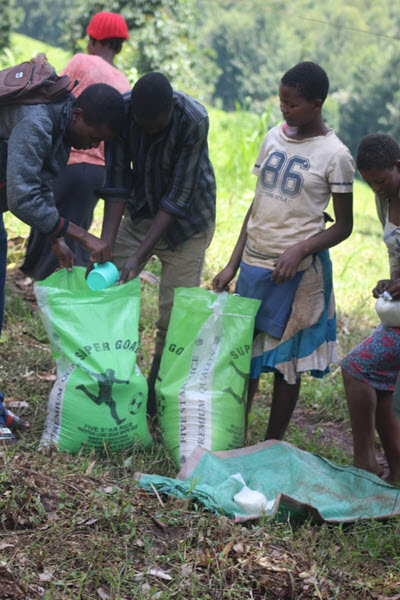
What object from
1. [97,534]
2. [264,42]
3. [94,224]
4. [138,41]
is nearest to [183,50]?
[138,41]

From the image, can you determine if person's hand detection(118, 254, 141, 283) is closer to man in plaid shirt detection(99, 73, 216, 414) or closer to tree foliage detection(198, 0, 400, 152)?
man in plaid shirt detection(99, 73, 216, 414)

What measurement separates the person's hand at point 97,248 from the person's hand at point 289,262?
0.76 metres

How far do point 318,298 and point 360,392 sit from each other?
1.49ft

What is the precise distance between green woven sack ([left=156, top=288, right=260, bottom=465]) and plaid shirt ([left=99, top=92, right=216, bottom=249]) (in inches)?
15.8

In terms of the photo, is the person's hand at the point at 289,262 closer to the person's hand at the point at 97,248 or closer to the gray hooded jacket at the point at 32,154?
the person's hand at the point at 97,248

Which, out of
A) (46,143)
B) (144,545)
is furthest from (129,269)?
(144,545)

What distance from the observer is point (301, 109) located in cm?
280

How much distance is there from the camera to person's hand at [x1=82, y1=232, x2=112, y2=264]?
2.96 m

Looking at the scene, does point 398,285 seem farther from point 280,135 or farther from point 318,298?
point 280,135

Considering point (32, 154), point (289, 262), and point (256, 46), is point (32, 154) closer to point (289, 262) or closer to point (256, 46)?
point (289, 262)

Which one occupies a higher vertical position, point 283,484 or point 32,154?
point 32,154

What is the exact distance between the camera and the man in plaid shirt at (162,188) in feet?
9.56

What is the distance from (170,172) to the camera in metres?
3.20

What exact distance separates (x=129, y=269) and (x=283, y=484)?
1182mm
